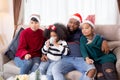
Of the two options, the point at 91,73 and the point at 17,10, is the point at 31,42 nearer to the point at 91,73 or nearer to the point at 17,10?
the point at 91,73

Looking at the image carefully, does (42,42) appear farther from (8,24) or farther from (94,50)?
(8,24)

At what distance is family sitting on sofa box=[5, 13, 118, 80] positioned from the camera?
2.44 meters

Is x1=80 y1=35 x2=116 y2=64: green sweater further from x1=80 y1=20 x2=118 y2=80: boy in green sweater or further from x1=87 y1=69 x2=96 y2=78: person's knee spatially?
x1=87 y1=69 x2=96 y2=78: person's knee

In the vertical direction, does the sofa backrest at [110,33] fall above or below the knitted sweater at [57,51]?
above

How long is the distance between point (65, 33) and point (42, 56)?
0.43 m

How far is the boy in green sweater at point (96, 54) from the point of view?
2.40 metres

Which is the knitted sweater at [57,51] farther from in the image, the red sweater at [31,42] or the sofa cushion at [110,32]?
the sofa cushion at [110,32]

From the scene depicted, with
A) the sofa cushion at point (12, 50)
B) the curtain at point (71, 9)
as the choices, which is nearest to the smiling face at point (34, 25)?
the sofa cushion at point (12, 50)

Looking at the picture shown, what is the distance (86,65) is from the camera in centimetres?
246

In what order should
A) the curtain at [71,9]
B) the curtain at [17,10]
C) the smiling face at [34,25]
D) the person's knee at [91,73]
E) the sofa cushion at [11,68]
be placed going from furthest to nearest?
1. the curtain at [17,10]
2. the curtain at [71,9]
3. the smiling face at [34,25]
4. the sofa cushion at [11,68]
5. the person's knee at [91,73]

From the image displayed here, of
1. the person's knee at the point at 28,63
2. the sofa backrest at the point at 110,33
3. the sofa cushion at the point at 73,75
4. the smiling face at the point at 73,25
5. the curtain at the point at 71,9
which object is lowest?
the sofa cushion at the point at 73,75

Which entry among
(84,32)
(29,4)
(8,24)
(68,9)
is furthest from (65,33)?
(8,24)

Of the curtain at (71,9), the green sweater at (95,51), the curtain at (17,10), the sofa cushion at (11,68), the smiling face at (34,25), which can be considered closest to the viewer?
the green sweater at (95,51)

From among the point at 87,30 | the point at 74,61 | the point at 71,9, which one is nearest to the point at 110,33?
the point at 87,30
